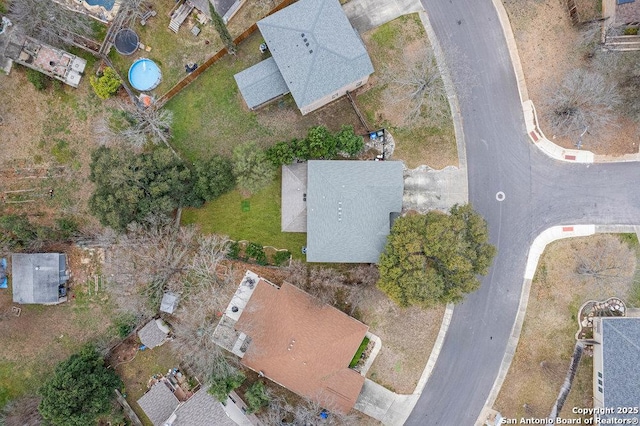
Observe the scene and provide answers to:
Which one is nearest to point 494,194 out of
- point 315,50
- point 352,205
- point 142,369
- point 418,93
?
point 418,93

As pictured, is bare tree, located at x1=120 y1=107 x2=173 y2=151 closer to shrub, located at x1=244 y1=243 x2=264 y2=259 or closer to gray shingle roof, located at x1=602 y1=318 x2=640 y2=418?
shrub, located at x1=244 y1=243 x2=264 y2=259

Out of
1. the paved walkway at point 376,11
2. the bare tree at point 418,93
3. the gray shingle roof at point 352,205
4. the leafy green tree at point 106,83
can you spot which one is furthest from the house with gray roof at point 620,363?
the leafy green tree at point 106,83

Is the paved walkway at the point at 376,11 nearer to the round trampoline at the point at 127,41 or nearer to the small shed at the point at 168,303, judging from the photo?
the round trampoline at the point at 127,41

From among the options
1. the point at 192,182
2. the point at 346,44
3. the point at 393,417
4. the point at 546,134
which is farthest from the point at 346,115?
the point at 393,417

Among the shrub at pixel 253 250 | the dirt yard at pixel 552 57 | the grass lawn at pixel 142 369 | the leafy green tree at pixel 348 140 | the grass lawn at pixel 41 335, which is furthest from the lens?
the grass lawn at pixel 41 335

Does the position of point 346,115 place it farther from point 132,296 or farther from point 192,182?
point 132,296

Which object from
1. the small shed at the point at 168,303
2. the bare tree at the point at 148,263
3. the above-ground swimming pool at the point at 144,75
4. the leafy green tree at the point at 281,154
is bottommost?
the small shed at the point at 168,303

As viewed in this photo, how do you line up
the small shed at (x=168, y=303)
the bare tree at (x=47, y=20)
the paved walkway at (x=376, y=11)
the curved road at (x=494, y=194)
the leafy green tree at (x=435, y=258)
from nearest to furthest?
the leafy green tree at (x=435, y=258) → the bare tree at (x=47, y=20) → the small shed at (x=168, y=303) → the curved road at (x=494, y=194) → the paved walkway at (x=376, y=11)

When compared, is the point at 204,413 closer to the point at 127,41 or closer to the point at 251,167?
the point at 251,167
